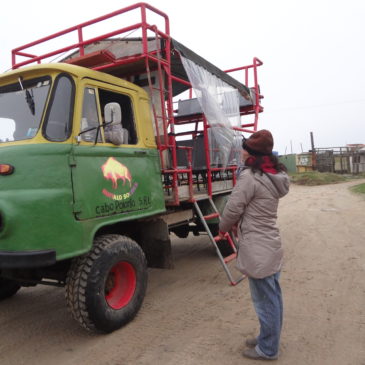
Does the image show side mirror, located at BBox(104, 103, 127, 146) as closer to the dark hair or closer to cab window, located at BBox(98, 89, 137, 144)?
cab window, located at BBox(98, 89, 137, 144)

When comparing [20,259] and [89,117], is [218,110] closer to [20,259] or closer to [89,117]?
[89,117]

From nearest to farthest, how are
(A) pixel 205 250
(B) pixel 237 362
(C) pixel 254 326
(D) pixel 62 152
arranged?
(B) pixel 237 362 → (D) pixel 62 152 → (C) pixel 254 326 → (A) pixel 205 250

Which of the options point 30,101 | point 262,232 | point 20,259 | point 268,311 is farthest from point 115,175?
point 268,311

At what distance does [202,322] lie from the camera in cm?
370

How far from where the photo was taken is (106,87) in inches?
151

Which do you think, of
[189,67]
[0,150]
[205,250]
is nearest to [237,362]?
[0,150]

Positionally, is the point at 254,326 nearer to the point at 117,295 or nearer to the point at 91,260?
the point at 117,295

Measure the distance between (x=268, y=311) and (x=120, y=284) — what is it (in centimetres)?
163

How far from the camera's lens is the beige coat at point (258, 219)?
282 centimetres

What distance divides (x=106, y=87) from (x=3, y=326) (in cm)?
277

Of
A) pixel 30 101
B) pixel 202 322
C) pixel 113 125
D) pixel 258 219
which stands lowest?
pixel 202 322

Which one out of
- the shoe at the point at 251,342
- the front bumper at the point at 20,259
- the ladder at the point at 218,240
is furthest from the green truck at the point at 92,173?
the shoe at the point at 251,342

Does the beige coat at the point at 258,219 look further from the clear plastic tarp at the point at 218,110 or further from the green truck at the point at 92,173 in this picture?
the clear plastic tarp at the point at 218,110

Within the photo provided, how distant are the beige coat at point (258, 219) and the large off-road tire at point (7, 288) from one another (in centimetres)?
316
